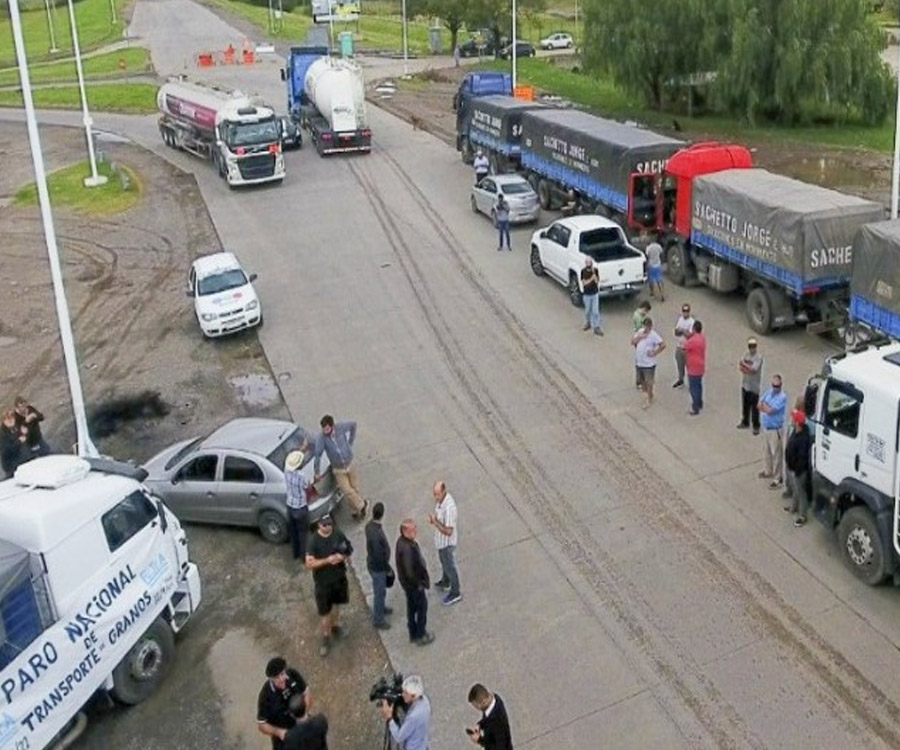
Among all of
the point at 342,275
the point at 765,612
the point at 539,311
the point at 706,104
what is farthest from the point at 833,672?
the point at 706,104

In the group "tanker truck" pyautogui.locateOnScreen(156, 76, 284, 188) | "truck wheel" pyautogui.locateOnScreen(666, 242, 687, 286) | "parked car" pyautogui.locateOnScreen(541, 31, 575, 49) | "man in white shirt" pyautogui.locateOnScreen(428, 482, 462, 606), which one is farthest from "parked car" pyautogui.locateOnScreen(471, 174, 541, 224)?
"parked car" pyautogui.locateOnScreen(541, 31, 575, 49)

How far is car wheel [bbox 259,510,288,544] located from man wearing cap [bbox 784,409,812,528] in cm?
669

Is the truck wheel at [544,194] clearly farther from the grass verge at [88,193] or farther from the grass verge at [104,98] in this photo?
the grass verge at [104,98]

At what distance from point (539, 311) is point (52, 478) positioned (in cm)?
1368

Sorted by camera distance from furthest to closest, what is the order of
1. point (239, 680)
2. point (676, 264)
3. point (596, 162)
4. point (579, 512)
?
1. point (596, 162)
2. point (676, 264)
3. point (579, 512)
4. point (239, 680)

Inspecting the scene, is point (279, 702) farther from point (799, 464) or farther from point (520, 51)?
point (520, 51)

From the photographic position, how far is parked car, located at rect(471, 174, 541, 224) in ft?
96.4

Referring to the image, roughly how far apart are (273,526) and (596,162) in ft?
52.8

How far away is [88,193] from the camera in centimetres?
3772

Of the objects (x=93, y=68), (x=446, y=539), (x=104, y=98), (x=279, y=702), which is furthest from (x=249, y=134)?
(x=93, y=68)

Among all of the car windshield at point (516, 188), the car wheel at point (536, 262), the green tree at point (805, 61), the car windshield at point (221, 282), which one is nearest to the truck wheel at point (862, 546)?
the car wheel at point (536, 262)

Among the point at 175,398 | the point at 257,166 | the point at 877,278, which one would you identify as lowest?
the point at 175,398

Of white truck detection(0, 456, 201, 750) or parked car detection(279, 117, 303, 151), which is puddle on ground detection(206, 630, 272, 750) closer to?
white truck detection(0, 456, 201, 750)

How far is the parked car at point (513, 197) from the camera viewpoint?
29.4 meters
